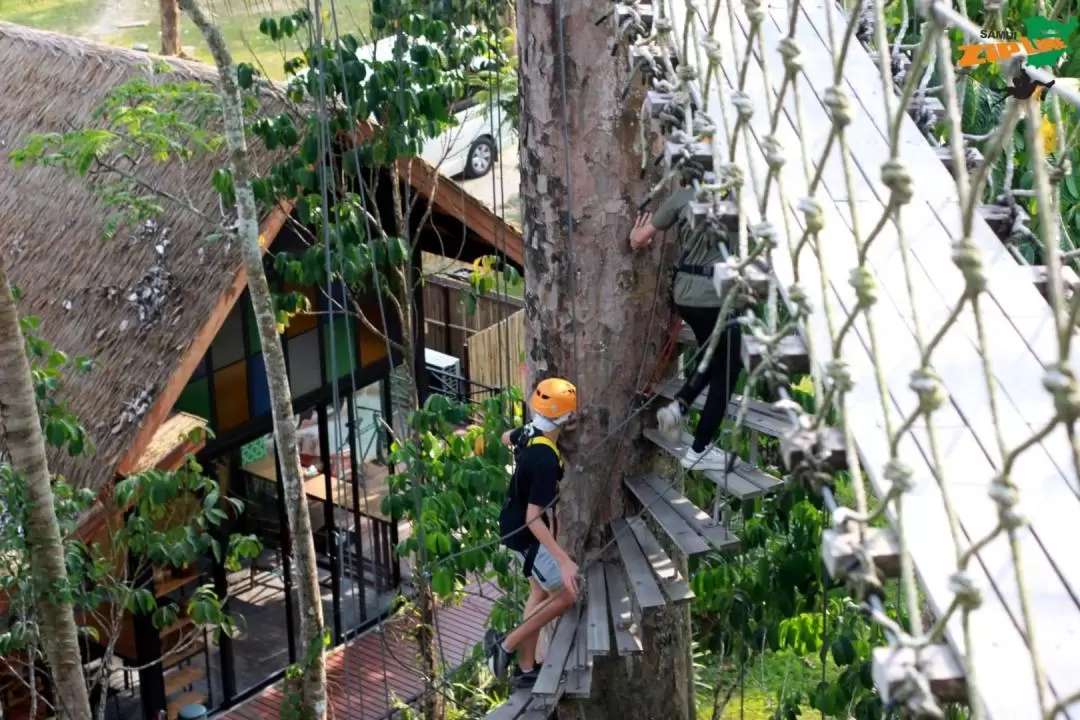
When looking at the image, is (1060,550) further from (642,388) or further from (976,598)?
(642,388)

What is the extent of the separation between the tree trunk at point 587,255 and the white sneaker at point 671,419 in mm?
105

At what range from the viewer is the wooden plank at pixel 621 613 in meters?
3.71

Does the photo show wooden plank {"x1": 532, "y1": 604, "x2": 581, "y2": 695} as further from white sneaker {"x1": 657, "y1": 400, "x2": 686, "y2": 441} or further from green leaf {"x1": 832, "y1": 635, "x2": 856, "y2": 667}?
green leaf {"x1": 832, "y1": 635, "x2": 856, "y2": 667}

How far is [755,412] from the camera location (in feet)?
12.1

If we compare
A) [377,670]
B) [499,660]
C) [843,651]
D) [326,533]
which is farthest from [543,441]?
[326,533]

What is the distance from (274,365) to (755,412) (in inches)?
104

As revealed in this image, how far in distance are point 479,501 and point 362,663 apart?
300cm

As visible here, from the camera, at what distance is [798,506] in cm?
490

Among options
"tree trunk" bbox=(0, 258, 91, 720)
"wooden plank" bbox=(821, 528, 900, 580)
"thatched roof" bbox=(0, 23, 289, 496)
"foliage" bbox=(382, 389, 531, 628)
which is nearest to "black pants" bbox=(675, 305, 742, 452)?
"foliage" bbox=(382, 389, 531, 628)

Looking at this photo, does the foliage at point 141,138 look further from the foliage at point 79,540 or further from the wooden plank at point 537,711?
the wooden plank at point 537,711

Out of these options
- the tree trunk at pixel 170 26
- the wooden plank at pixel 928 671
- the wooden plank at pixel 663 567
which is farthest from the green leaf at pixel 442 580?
the tree trunk at pixel 170 26

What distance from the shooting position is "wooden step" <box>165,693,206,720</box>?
7.68 m

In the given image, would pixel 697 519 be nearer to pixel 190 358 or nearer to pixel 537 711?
pixel 537 711

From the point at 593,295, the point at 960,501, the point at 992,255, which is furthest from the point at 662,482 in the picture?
the point at 960,501
